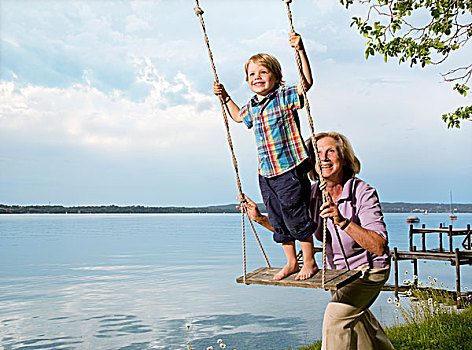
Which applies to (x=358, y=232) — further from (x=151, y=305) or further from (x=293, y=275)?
(x=151, y=305)

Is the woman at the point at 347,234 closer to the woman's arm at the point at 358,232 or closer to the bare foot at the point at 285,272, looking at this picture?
the woman's arm at the point at 358,232

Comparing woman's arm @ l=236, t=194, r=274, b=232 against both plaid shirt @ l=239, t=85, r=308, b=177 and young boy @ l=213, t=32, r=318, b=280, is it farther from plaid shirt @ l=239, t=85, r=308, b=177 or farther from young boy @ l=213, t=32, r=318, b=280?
plaid shirt @ l=239, t=85, r=308, b=177

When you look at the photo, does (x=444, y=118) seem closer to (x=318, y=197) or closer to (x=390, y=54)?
(x=390, y=54)

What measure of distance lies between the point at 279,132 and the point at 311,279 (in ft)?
3.07

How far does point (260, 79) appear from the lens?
333cm

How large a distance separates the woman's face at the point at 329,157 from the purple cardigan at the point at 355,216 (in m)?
0.14

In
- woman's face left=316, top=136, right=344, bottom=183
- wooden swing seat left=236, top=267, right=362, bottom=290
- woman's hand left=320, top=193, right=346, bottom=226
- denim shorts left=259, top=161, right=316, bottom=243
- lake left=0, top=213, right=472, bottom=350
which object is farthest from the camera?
lake left=0, top=213, right=472, bottom=350

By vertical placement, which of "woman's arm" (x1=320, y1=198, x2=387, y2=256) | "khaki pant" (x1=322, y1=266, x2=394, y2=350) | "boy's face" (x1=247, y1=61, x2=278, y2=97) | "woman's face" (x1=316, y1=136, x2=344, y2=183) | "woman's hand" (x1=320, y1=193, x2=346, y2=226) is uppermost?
"boy's face" (x1=247, y1=61, x2=278, y2=97)

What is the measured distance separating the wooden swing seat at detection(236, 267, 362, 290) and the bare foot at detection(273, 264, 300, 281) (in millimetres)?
27

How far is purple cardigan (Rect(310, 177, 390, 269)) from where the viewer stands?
3.59 metres

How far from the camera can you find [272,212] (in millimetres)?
3418

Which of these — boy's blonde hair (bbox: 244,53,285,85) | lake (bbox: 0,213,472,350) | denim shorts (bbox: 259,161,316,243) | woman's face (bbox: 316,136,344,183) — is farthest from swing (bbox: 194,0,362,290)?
lake (bbox: 0,213,472,350)

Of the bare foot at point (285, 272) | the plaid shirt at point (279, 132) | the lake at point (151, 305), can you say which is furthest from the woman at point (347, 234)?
the lake at point (151, 305)

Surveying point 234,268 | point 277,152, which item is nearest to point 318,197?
point 277,152
